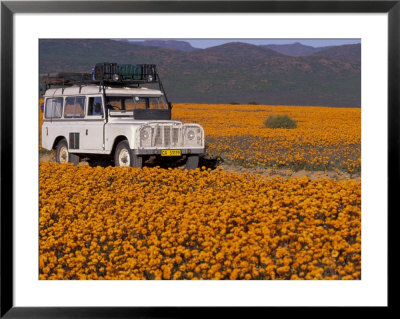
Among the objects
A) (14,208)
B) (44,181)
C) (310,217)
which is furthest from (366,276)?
(44,181)

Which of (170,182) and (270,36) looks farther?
(170,182)

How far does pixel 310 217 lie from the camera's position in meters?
8.12

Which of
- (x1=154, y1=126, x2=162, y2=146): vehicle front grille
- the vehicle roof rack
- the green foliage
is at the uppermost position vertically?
the vehicle roof rack

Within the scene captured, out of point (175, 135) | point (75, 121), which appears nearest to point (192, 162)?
point (175, 135)

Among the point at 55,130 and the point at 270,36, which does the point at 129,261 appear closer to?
the point at 270,36

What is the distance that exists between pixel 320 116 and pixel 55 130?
66.3 ft

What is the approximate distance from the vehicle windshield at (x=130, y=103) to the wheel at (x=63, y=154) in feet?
6.28

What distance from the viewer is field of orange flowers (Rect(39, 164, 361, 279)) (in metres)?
7.00

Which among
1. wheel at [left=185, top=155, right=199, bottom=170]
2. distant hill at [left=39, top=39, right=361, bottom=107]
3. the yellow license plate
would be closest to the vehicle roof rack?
the yellow license plate

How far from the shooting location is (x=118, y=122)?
14844 millimetres

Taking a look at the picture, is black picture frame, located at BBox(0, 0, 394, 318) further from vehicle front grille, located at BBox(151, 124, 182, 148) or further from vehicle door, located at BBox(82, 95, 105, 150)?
vehicle door, located at BBox(82, 95, 105, 150)

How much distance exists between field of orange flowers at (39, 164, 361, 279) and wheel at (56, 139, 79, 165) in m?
5.28

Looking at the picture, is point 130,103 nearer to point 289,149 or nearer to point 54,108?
point 54,108

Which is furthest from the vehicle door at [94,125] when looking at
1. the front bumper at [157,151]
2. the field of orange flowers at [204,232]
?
the field of orange flowers at [204,232]
